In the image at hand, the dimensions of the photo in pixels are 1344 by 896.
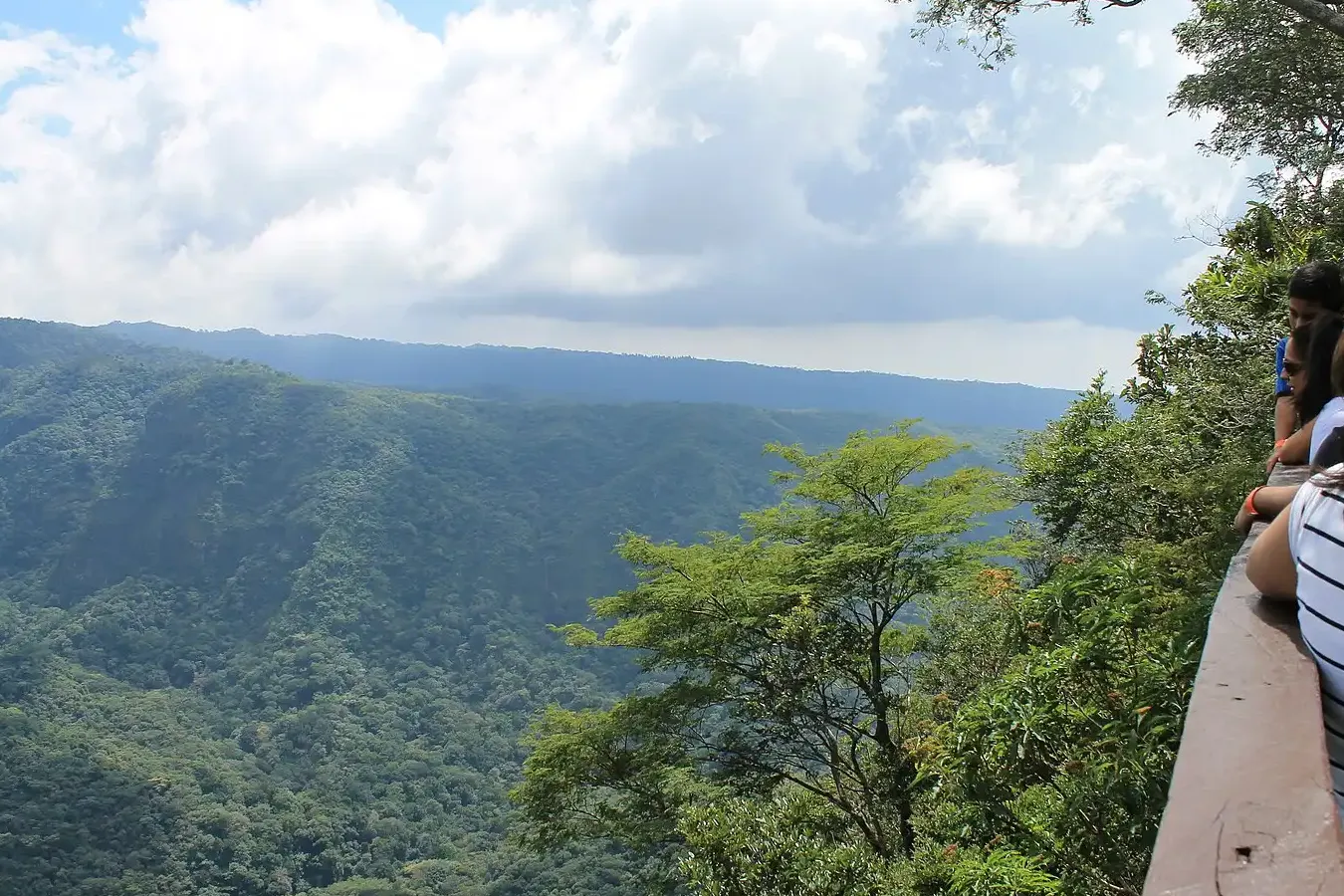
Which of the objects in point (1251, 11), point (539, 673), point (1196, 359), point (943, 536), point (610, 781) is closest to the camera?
point (1196, 359)

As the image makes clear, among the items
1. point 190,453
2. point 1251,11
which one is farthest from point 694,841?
point 190,453

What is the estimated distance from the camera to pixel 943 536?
10734 mm

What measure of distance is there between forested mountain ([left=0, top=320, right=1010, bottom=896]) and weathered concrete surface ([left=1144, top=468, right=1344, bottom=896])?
34.5m

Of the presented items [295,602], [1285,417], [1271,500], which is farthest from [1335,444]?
[295,602]

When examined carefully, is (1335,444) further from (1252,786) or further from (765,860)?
(765,860)

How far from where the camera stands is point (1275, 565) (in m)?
1.56

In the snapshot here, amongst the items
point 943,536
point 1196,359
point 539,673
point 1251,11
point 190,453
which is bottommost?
point 539,673

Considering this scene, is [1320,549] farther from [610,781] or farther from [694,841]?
[610,781]

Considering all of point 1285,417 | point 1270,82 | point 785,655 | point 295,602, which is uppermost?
point 1270,82

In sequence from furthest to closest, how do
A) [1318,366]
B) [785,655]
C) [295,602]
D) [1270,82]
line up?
1. [295,602]
2. [785,655]
3. [1270,82]
4. [1318,366]

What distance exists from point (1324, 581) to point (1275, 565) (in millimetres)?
229

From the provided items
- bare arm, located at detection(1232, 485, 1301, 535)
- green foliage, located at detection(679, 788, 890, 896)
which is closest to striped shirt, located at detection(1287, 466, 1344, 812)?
bare arm, located at detection(1232, 485, 1301, 535)

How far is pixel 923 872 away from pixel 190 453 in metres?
142

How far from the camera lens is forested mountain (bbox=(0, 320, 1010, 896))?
157 ft
